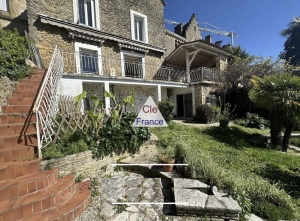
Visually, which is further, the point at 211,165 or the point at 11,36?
the point at 11,36

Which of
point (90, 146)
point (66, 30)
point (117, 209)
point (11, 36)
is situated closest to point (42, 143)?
point (90, 146)

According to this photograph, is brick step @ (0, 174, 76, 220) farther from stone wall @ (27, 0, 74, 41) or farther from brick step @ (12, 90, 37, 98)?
stone wall @ (27, 0, 74, 41)

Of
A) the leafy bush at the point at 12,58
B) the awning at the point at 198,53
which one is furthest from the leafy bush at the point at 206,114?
the leafy bush at the point at 12,58

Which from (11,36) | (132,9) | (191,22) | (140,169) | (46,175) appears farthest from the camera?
(191,22)

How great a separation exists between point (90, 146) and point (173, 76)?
10.9 meters

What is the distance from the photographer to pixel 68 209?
214cm

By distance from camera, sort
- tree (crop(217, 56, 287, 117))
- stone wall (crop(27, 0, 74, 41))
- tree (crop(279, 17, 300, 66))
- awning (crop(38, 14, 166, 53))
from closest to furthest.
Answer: stone wall (crop(27, 0, 74, 41)), awning (crop(38, 14, 166, 53)), tree (crop(217, 56, 287, 117)), tree (crop(279, 17, 300, 66))

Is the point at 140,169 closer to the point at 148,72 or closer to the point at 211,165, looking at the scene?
the point at 211,165

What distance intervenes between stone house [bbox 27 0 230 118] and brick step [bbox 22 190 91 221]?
5.67 m

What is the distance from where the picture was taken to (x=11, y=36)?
5.05 meters

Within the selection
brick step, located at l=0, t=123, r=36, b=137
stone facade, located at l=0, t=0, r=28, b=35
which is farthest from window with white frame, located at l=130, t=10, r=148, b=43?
brick step, located at l=0, t=123, r=36, b=137

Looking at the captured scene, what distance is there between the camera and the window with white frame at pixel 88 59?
8.55 meters

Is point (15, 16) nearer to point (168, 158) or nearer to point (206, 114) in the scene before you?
point (168, 158)

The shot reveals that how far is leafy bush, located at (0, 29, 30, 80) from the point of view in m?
4.29
